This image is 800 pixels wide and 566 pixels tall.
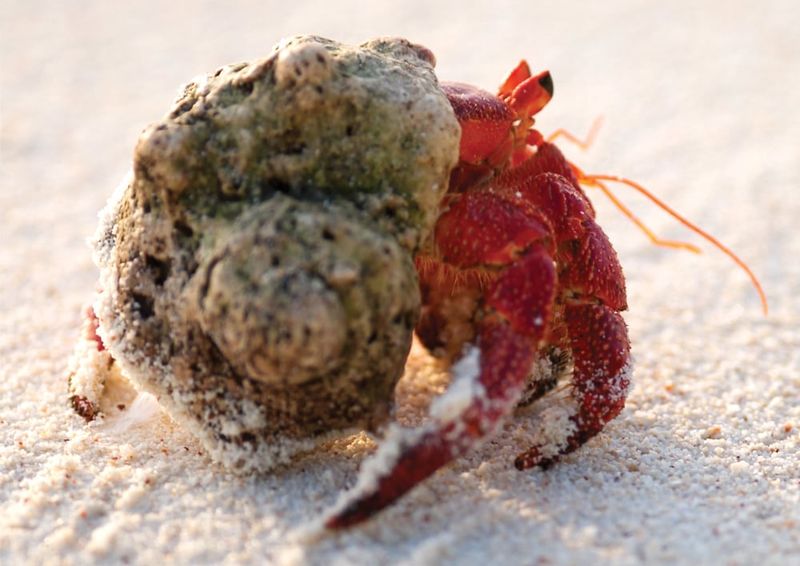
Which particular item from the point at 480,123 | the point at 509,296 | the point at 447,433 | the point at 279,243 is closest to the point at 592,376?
the point at 509,296

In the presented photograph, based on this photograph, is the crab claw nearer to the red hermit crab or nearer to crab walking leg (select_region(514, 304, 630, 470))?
the red hermit crab

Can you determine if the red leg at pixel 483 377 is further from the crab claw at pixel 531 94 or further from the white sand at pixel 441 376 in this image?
the crab claw at pixel 531 94

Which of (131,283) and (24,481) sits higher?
(131,283)

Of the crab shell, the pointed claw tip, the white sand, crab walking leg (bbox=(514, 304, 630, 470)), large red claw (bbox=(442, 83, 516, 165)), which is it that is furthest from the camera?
the pointed claw tip

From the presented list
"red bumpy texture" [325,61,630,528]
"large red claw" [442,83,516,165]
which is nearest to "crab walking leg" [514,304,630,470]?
"red bumpy texture" [325,61,630,528]

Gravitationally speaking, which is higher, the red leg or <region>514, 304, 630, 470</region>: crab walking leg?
the red leg

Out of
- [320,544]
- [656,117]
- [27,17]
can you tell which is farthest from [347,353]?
[27,17]

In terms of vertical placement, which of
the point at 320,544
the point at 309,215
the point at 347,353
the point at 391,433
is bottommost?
the point at 320,544

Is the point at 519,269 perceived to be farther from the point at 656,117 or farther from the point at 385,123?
the point at 656,117
